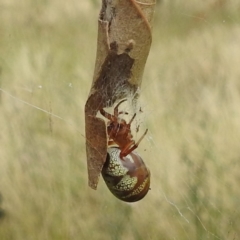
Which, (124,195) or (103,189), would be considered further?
(103,189)

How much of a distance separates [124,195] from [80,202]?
28 cm

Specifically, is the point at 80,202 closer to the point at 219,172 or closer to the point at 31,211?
the point at 31,211

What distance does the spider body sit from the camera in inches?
22.0

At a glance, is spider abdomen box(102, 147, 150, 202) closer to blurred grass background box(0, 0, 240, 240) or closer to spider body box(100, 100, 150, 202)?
spider body box(100, 100, 150, 202)

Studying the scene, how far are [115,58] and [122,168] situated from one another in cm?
23

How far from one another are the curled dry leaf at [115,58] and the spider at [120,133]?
0.65 feet

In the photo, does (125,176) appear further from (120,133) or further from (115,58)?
(115,58)

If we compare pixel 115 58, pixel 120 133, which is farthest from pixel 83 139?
pixel 115 58

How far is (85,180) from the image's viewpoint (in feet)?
2.69

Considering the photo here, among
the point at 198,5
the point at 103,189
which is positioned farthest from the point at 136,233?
the point at 198,5

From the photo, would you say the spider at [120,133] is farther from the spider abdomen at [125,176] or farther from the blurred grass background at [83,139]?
the blurred grass background at [83,139]

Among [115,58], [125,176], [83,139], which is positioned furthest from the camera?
[83,139]

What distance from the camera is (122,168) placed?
0.57m

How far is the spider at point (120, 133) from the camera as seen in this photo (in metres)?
0.60
